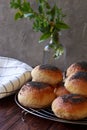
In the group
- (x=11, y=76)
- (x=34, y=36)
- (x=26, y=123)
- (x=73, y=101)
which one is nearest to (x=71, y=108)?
(x=73, y=101)

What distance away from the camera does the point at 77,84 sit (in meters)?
0.60

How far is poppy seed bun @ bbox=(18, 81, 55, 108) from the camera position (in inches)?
23.2

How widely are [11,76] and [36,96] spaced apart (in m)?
0.24

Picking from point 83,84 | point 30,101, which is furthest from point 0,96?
point 83,84

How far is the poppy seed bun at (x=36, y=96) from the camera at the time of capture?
59 cm

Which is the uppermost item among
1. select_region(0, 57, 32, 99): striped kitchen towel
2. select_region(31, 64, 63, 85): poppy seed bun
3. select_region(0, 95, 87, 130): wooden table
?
select_region(31, 64, 63, 85): poppy seed bun

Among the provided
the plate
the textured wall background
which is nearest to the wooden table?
the plate

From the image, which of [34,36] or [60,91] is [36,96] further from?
[34,36]

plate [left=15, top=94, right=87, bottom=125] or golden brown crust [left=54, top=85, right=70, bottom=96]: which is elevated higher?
golden brown crust [left=54, top=85, right=70, bottom=96]

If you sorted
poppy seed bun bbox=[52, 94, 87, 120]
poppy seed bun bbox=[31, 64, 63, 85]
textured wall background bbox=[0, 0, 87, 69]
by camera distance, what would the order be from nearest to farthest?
poppy seed bun bbox=[52, 94, 87, 120] < poppy seed bun bbox=[31, 64, 63, 85] < textured wall background bbox=[0, 0, 87, 69]

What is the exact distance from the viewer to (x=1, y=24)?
107 centimetres

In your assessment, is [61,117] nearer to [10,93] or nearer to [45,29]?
[10,93]

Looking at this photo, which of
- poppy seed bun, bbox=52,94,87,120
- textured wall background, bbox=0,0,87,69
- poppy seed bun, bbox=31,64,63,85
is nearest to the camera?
poppy seed bun, bbox=52,94,87,120

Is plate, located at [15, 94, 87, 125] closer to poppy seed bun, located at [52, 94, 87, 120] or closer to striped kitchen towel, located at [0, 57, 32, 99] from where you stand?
poppy seed bun, located at [52, 94, 87, 120]
